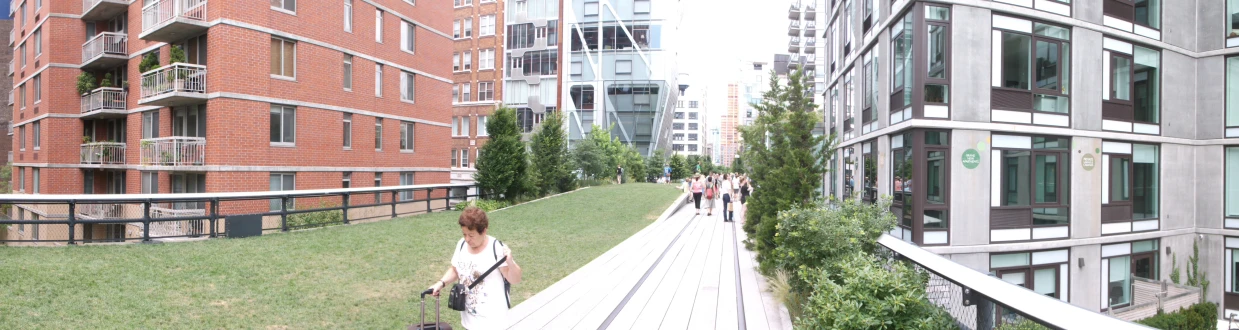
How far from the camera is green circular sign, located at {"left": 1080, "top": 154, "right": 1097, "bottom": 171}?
50.7ft

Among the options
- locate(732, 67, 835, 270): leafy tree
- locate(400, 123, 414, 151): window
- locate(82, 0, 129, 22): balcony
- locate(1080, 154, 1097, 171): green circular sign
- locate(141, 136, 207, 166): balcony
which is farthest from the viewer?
locate(400, 123, 414, 151): window

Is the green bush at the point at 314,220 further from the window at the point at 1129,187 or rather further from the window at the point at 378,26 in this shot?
the window at the point at 1129,187

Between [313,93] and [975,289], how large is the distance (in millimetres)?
21732

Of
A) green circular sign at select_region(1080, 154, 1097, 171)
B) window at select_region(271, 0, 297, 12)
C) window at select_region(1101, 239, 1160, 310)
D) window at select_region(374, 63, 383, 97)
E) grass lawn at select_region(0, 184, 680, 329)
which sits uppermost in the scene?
window at select_region(271, 0, 297, 12)

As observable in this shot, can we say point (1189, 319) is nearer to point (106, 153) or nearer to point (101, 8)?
point (106, 153)

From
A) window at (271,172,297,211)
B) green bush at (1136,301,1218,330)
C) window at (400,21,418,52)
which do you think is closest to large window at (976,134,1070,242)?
green bush at (1136,301,1218,330)

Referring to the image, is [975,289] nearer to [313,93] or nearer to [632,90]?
[313,93]

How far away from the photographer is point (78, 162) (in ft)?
92.0

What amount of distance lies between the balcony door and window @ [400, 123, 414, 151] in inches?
301

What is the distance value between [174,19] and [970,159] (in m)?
22.6

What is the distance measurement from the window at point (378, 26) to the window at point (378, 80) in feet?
3.58

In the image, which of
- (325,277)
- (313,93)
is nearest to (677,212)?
(313,93)

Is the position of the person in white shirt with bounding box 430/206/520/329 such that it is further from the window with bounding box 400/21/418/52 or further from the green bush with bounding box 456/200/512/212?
the window with bounding box 400/21/418/52

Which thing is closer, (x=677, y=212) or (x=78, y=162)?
(x=677, y=212)
